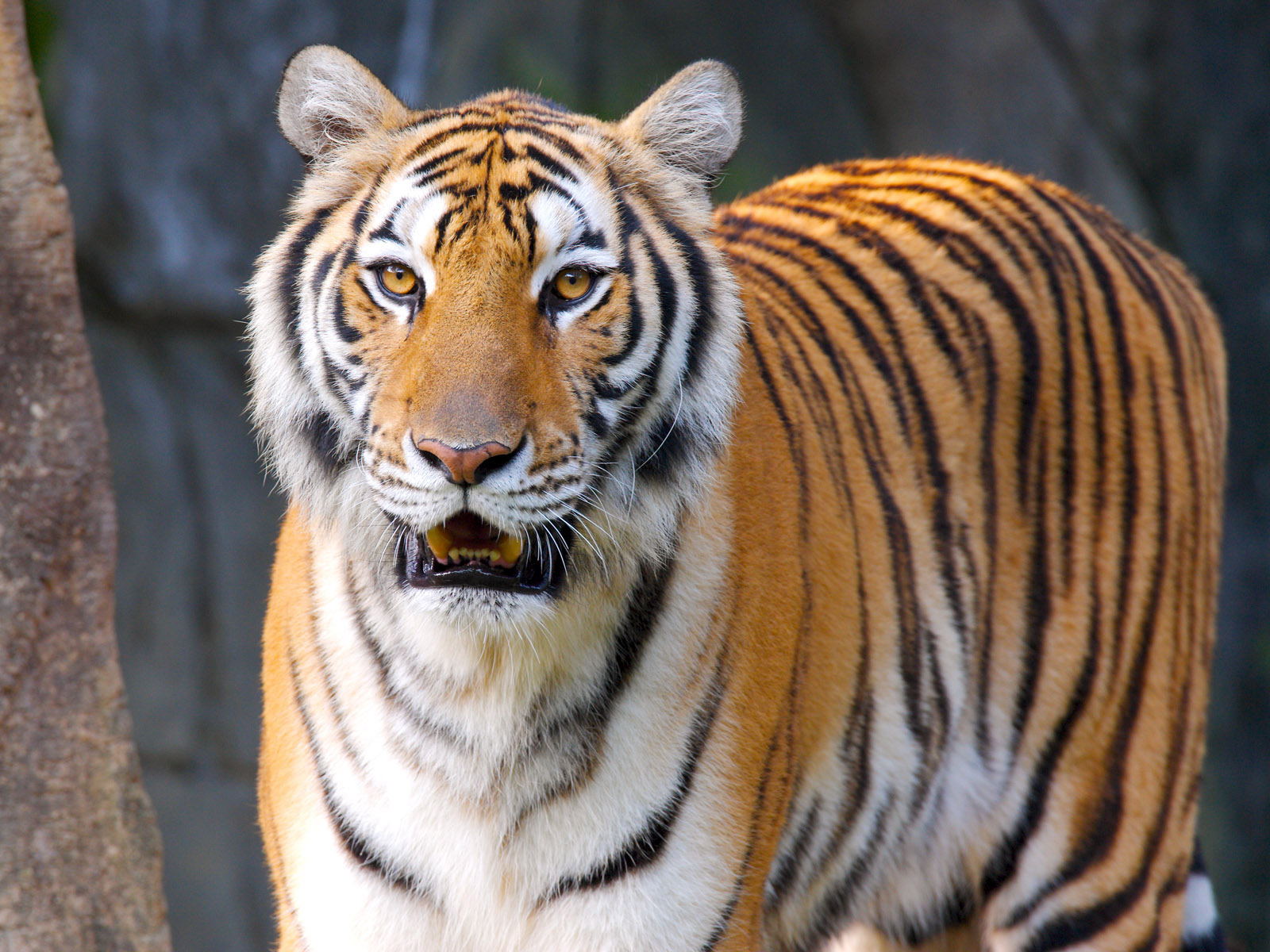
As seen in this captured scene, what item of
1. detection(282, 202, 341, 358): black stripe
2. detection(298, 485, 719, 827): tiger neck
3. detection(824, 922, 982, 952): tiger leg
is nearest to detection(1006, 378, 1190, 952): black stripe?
detection(824, 922, 982, 952): tiger leg

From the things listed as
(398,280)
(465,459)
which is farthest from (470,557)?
(398,280)

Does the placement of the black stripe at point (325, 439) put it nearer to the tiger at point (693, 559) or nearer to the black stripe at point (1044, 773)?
the tiger at point (693, 559)

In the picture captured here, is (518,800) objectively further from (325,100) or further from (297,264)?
(325,100)

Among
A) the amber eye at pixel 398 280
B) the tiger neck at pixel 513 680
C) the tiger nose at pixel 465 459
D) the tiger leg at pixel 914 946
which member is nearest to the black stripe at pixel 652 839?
the tiger neck at pixel 513 680

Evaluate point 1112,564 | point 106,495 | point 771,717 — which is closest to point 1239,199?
point 1112,564

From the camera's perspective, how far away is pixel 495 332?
6.21 feet

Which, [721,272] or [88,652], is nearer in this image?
[721,272]

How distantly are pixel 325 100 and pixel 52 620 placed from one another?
965 mm

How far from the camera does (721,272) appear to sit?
2.21 metres

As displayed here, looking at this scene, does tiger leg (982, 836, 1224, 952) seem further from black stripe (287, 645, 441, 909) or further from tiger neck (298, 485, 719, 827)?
black stripe (287, 645, 441, 909)

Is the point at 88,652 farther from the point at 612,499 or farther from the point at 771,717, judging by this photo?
the point at 771,717

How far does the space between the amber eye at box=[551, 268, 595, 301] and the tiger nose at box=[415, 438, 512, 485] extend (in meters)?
0.30

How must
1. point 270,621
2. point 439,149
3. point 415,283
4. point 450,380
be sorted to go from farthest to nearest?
1. point 270,621
2. point 439,149
3. point 415,283
4. point 450,380

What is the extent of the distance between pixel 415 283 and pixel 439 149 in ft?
0.83
